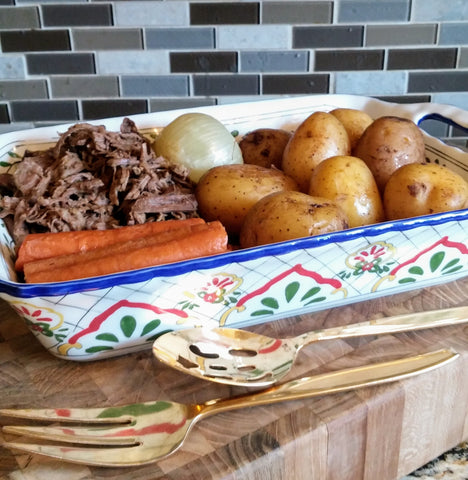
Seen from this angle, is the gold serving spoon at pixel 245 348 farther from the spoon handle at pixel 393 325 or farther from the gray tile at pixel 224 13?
the gray tile at pixel 224 13

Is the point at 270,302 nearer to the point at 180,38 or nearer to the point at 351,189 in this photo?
the point at 351,189

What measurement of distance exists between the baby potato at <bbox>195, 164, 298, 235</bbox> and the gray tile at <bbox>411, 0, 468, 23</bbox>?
773 mm

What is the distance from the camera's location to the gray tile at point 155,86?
1.42m

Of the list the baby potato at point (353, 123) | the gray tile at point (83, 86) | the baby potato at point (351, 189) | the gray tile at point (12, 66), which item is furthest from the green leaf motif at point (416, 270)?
the gray tile at point (12, 66)

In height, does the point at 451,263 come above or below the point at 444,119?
below

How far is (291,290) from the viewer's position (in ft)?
2.10

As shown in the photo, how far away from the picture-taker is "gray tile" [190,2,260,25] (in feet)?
4.41

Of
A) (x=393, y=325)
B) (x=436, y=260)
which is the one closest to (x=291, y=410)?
(x=393, y=325)

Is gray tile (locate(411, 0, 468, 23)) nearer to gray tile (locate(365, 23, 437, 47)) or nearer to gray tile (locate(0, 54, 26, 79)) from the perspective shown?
gray tile (locate(365, 23, 437, 47))

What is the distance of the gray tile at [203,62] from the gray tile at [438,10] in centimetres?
43

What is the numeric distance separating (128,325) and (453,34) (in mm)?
1177

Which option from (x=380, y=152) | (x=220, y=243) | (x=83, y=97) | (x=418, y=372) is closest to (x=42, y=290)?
(x=220, y=243)

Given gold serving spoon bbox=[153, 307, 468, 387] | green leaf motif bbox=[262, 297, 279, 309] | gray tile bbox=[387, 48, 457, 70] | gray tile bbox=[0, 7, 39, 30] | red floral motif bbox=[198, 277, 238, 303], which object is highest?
gray tile bbox=[0, 7, 39, 30]

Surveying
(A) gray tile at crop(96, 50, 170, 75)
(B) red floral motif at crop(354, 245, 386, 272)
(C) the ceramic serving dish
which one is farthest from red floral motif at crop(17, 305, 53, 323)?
(A) gray tile at crop(96, 50, 170, 75)
